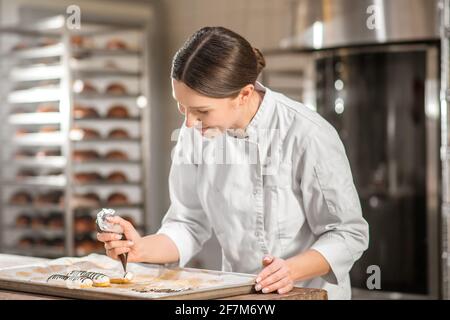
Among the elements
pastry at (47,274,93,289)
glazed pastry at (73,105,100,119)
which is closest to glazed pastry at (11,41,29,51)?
glazed pastry at (73,105,100,119)

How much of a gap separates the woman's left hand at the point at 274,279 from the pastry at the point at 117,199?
4143 millimetres

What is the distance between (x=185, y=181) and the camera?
6.97 feet

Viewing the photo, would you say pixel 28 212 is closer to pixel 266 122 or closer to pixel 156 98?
pixel 156 98

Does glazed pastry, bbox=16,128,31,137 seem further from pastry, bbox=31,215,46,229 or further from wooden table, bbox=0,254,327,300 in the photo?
wooden table, bbox=0,254,327,300

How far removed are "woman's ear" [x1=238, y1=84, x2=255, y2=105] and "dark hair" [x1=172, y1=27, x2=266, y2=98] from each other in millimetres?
45

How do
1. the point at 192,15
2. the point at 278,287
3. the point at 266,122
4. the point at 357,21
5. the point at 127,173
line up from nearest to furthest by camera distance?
the point at 278,287 < the point at 266,122 < the point at 357,21 < the point at 192,15 < the point at 127,173

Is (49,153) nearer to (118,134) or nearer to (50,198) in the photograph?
(50,198)

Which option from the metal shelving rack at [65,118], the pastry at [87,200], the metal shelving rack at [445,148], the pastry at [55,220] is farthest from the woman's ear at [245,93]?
the pastry at [55,220]

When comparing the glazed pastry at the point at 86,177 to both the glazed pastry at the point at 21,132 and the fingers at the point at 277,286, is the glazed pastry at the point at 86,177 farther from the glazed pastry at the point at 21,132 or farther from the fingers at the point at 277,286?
the fingers at the point at 277,286

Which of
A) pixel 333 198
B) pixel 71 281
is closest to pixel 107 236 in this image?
pixel 71 281

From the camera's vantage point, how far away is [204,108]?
1.84m

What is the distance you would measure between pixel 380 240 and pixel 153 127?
267 centimetres

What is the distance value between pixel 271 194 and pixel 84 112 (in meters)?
3.91

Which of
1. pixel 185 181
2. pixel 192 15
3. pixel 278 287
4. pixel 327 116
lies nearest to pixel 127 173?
pixel 192 15
